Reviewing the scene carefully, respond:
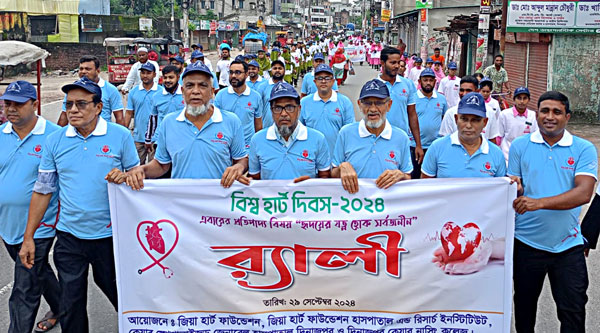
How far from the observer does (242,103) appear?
8.41 meters

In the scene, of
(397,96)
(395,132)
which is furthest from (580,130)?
(395,132)

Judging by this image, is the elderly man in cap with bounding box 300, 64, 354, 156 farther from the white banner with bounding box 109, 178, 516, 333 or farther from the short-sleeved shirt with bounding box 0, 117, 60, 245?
the short-sleeved shirt with bounding box 0, 117, 60, 245

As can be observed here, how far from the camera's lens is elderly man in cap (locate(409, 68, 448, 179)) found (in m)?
8.34

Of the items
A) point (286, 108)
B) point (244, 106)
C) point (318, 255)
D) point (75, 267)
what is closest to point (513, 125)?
point (244, 106)

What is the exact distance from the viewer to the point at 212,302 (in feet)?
14.8

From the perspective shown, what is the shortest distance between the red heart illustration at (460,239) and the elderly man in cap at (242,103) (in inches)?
168

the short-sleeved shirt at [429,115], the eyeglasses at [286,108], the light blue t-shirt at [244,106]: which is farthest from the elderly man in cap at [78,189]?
the short-sleeved shirt at [429,115]

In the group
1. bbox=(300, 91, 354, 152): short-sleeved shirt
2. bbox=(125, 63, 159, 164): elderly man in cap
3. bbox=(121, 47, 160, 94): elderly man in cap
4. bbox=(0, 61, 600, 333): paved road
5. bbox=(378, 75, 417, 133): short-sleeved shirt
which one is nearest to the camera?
bbox=(0, 61, 600, 333): paved road

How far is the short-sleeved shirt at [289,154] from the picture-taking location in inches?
196

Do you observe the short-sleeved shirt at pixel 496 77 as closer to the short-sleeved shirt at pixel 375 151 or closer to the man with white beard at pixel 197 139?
the short-sleeved shirt at pixel 375 151

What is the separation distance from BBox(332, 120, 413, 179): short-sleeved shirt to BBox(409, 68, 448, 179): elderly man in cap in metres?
3.26

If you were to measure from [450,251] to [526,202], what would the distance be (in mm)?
584

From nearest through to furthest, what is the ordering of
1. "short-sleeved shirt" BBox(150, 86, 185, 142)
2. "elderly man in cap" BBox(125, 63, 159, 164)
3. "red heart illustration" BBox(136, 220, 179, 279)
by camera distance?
"red heart illustration" BBox(136, 220, 179, 279)
"short-sleeved shirt" BBox(150, 86, 185, 142)
"elderly man in cap" BBox(125, 63, 159, 164)

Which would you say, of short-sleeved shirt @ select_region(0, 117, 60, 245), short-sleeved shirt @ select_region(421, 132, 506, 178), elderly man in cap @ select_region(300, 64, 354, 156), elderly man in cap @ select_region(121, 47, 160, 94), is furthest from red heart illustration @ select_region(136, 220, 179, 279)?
elderly man in cap @ select_region(121, 47, 160, 94)
